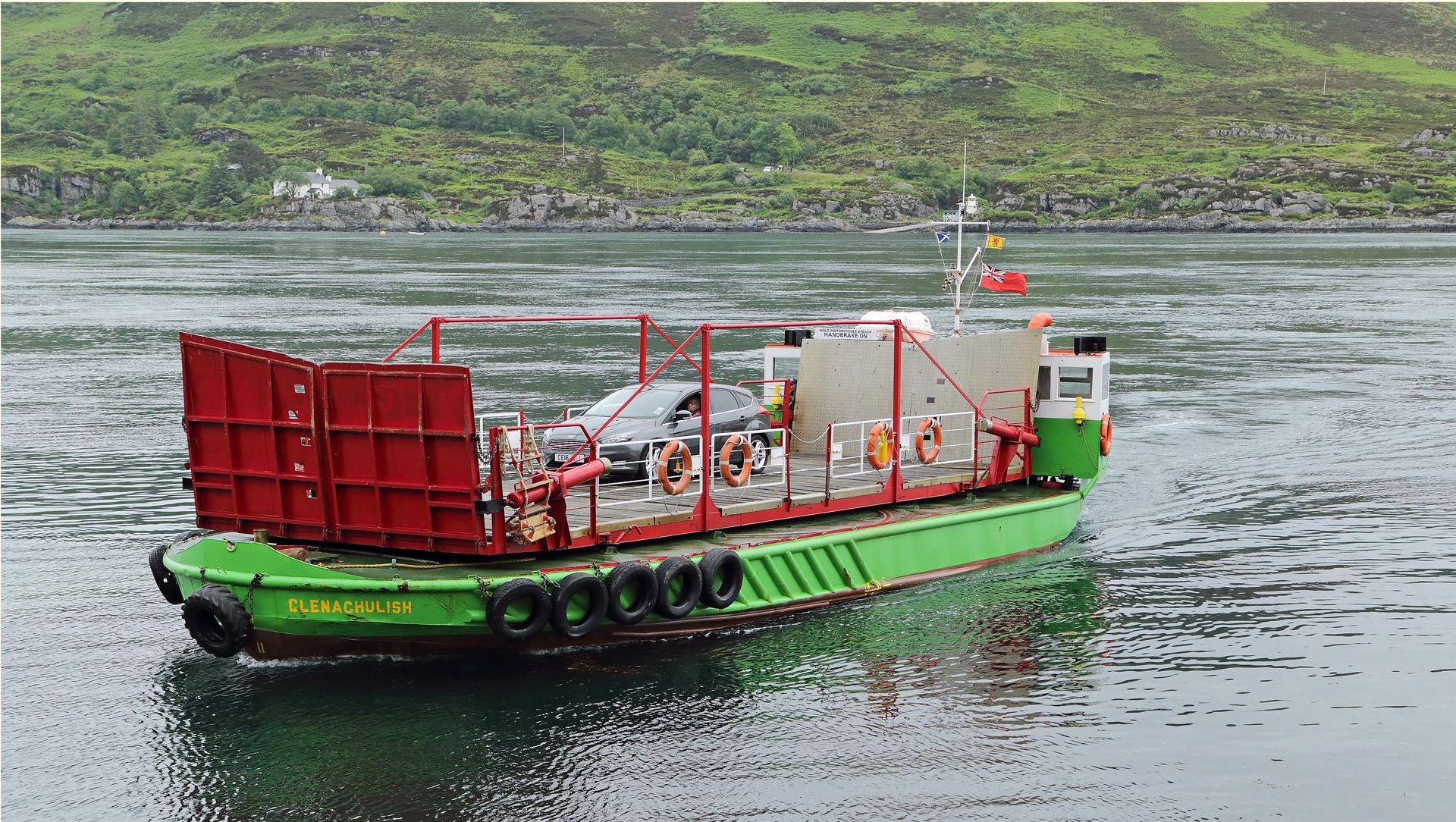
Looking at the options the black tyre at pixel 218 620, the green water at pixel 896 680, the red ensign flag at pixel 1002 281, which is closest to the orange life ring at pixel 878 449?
the green water at pixel 896 680

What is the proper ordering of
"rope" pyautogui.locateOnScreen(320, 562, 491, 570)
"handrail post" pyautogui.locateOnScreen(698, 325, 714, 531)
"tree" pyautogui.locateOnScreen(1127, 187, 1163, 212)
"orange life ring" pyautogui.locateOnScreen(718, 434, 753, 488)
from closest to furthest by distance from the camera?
"rope" pyautogui.locateOnScreen(320, 562, 491, 570) → "handrail post" pyautogui.locateOnScreen(698, 325, 714, 531) → "orange life ring" pyautogui.locateOnScreen(718, 434, 753, 488) → "tree" pyautogui.locateOnScreen(1127, 187, 1163, 212)

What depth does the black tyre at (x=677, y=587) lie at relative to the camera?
61.6ft

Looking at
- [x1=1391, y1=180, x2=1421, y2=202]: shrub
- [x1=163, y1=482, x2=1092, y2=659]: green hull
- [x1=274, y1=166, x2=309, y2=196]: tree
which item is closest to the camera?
[x1=163, y1=482, x2=1092, y2=659]: green hull

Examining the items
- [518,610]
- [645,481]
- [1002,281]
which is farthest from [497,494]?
[1002,281]

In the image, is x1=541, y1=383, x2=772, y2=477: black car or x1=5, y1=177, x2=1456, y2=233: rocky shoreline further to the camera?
x1=5, y1=177, x2=1456, y2=233: rocky shoreline

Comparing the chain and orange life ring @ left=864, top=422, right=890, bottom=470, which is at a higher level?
orange life ring @ left=864, top=422, right=890, bottom=470

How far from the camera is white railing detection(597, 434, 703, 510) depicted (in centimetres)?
2097

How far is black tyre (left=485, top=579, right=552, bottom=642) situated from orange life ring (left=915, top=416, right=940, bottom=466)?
7.94 metres

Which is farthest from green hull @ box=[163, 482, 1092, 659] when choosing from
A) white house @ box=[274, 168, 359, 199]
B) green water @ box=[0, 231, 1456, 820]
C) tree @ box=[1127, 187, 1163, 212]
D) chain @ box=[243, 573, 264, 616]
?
white house @ box=[274, 168, 359, 199]

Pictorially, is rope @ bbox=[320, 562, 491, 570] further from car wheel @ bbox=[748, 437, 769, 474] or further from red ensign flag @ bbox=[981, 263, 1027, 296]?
red ensign flag @ bbox=[981, 263, 1027, 296]

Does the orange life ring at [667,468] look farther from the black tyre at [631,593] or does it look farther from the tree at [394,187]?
the tree at [394,187]

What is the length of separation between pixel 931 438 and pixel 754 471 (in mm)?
3108

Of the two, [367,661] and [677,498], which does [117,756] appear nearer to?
[367,661]

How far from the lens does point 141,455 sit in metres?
33.2
